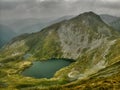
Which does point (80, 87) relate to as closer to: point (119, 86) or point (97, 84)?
point (97, 84)

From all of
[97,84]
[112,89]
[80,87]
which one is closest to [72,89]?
[80,87]

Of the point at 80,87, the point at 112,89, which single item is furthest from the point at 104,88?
the point at 80,87

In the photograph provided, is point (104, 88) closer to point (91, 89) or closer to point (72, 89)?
point (91, 89)

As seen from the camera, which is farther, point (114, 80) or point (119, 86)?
point (114, 80)

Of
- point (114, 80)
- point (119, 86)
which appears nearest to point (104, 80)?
point (114, 80)

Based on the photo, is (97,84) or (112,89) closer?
(112,89)

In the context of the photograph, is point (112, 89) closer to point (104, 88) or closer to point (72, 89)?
point (104, 88)

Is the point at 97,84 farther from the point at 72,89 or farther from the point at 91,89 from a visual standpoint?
the point at 72,89
